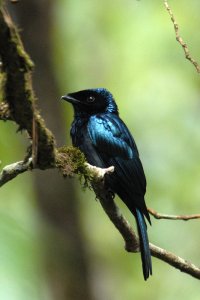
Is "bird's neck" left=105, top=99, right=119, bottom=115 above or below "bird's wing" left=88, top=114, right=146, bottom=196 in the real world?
above

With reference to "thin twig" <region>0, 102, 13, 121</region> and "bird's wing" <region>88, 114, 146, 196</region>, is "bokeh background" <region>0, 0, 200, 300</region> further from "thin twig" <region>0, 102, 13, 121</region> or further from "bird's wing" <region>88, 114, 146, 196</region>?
"thin twig" <region>0, 102, 13, 121</region>

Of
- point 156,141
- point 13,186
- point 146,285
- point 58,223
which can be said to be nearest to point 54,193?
point 58,223

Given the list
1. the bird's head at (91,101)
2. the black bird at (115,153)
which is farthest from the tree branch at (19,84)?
the bird's head at (91,101)

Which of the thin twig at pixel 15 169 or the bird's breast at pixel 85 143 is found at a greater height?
the thin twig at pixel 15 169

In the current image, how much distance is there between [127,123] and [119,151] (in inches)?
128

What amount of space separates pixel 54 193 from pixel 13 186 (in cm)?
159

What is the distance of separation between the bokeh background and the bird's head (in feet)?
2.44

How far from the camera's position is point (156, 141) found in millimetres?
8039

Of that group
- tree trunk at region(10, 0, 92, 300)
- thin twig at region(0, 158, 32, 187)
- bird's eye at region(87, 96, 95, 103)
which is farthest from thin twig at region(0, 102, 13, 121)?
bird's eye at region(87, 96, 95, 103)

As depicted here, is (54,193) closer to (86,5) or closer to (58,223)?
(58,223)

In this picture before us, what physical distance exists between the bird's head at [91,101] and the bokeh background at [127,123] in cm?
74

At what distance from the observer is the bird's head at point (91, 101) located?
5.11 m

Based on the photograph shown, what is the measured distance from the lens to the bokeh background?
552cm

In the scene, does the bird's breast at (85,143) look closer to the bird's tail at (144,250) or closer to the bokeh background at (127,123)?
the bird's tail at (144,250)
